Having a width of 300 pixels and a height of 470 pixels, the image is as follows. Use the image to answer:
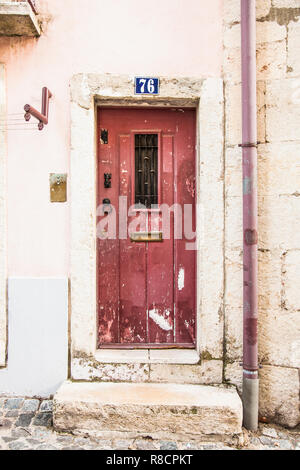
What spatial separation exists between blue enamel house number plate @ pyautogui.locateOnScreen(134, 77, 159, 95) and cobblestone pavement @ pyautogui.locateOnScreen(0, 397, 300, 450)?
2.83 m

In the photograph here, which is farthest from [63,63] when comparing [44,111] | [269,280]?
[269,280]

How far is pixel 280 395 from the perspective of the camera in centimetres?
321

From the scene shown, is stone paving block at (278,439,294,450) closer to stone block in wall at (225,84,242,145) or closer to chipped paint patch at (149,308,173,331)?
chipped paint patch at (149,308,173,331)

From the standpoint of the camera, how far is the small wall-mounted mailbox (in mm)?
3330

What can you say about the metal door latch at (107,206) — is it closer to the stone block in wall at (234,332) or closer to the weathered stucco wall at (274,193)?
the weathered stucco wall at (274,193)

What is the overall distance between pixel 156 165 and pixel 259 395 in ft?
7.25

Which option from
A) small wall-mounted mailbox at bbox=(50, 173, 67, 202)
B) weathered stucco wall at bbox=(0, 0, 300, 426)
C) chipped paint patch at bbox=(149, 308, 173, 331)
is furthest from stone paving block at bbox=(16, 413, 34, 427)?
small wall-mounted mailbox at bbox=(50, 173, 67, 202)

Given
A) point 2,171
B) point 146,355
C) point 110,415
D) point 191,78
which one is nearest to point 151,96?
point 191,78

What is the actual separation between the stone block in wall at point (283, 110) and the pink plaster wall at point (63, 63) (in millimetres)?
510

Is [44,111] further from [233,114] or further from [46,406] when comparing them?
[46,406]

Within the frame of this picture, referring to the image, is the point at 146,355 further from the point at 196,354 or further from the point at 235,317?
the point at 235,317

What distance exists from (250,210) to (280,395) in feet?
5.21

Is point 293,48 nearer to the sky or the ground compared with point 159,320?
nearer to the sky

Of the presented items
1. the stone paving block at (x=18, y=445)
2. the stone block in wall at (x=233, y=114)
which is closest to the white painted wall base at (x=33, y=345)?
the stone paving block at (x=18, y=445)
